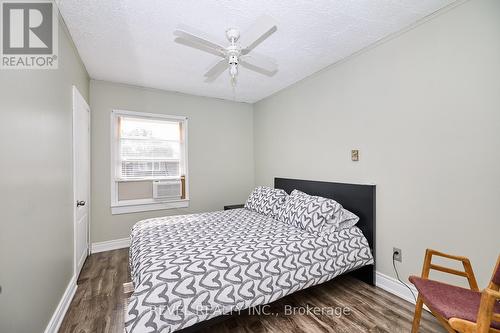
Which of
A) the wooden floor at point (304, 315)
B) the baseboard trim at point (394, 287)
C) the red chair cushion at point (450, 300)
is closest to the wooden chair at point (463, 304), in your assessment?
the red chair cushion at point (450, 300)

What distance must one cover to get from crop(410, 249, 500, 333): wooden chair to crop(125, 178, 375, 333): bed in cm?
74

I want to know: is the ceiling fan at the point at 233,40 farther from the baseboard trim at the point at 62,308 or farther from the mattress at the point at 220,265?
the baseboard trim at the point at 62,308

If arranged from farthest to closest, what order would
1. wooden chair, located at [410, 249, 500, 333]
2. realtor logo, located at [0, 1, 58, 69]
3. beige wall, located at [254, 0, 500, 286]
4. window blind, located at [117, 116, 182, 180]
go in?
window blind, located at [117, 116, 182, 180] → beige wall, located at [254, 0, 500, 286] → realtor logo, located at [0, 1, 58, 69] → wooden chair, located at [410, 249, 500, 333]

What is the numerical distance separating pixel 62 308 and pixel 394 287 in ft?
10.3

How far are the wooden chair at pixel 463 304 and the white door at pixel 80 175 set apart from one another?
324cm

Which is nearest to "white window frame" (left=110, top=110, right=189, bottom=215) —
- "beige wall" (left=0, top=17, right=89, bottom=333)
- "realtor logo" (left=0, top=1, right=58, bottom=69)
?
"beige wall" (left=0, top=17, right=89, bottom=333)

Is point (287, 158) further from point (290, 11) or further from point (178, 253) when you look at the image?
point (178, 253)

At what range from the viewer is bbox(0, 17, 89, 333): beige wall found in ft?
3.86

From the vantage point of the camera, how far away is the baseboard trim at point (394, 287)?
82.1 inches

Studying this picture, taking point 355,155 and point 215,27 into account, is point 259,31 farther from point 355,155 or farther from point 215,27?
point 355,155

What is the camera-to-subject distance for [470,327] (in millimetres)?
1137

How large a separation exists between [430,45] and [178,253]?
287 cm

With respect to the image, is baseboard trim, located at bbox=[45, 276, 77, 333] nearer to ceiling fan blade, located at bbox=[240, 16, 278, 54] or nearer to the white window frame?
the white window frame

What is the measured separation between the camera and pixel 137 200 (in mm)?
3658
